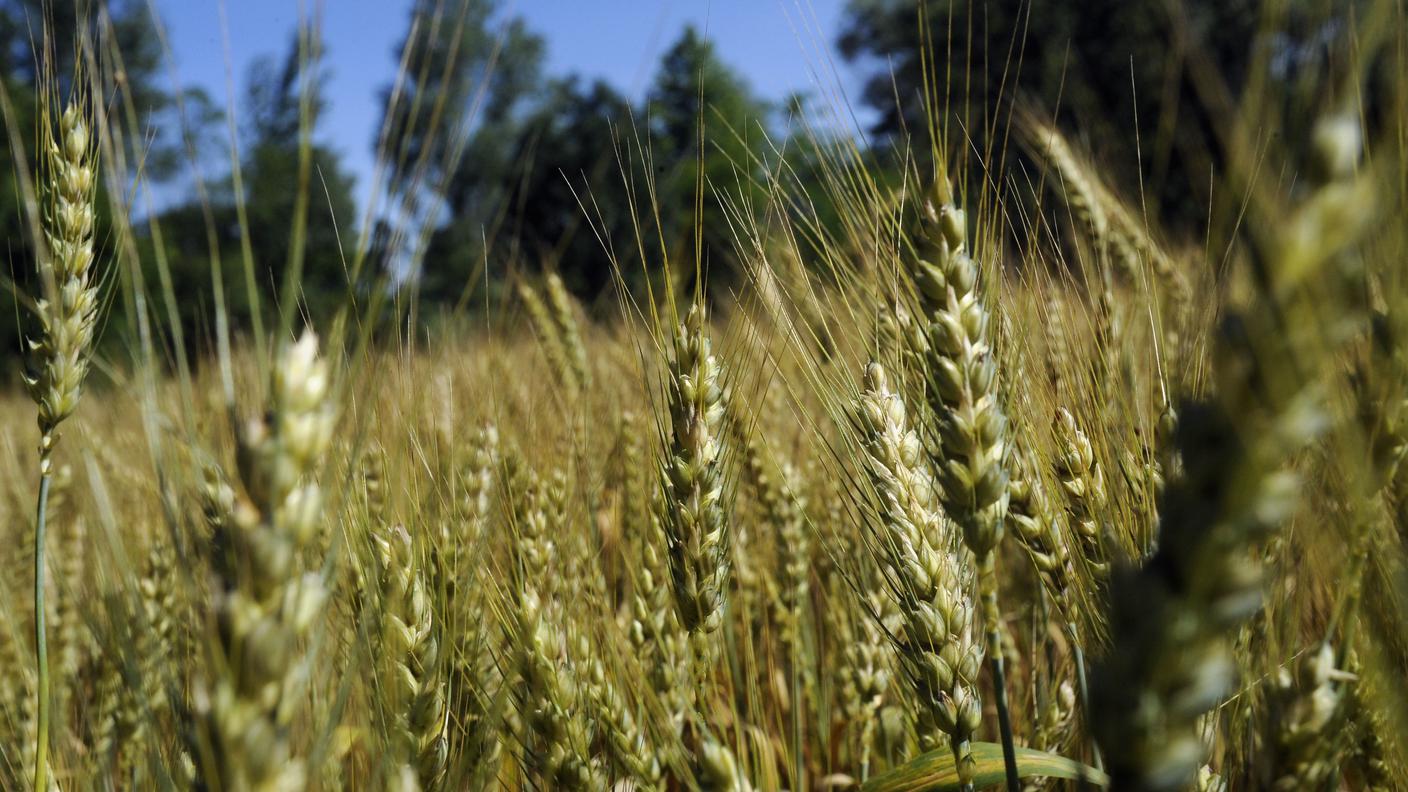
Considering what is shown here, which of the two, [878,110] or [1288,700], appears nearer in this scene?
[1288,700]

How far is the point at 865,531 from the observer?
122 cm

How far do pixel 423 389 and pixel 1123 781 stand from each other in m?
1.20

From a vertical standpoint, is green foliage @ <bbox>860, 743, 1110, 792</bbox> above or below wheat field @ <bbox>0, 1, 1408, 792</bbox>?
below

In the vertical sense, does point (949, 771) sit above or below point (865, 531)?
below

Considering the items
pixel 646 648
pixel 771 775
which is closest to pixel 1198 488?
pixel 771 775

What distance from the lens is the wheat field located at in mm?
438

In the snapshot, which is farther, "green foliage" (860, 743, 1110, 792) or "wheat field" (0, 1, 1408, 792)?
"green foliage" (860, 743, 1110, 792)

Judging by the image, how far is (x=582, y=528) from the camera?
1.42 meters

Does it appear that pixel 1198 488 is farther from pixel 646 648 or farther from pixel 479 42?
pixel 479 42

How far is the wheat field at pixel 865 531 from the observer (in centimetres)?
44

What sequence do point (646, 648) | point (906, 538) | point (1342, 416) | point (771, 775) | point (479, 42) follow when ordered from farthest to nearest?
point (479, 42), point (646, 648), point (771, 775), point (906, 538), point (1342, 416)

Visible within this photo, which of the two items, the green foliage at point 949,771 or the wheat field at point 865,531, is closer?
the wheat field at point 865,531

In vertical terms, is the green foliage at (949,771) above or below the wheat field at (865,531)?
below

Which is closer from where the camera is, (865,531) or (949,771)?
(949,771)
